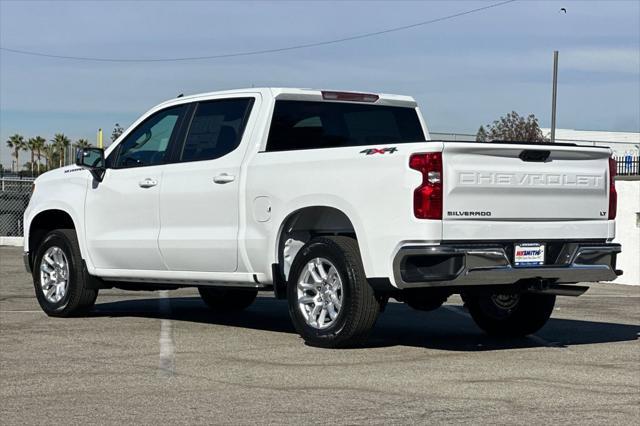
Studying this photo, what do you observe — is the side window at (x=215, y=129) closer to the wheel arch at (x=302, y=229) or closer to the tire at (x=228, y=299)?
the wheel arch at (x=302, y=229)

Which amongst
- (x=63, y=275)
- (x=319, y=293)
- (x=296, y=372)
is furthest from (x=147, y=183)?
(x=296, y=372)

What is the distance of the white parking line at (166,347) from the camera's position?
8.48m

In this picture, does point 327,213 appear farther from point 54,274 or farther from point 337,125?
point 54,274

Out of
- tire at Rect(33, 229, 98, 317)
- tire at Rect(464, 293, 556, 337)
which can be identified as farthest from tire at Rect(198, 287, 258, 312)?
tire at Rect(464, 293, 556, 337)

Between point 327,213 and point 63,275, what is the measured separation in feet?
11.4

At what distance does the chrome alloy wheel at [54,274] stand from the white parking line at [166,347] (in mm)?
1084

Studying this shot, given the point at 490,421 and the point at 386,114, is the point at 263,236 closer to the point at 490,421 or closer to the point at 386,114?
the point at 386,114

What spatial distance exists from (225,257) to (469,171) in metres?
2.51

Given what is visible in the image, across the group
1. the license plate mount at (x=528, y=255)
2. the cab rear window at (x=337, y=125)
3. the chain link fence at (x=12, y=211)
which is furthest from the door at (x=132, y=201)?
the chain link fence at (x=12, y=211)

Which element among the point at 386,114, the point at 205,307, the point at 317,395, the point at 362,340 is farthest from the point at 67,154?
the point at 317,395

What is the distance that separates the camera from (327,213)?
394 inches

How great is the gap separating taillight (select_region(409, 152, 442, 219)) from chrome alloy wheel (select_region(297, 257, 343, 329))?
3.32 ft

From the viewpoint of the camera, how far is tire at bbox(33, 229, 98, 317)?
39.2ft

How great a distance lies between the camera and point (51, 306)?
12102mm
